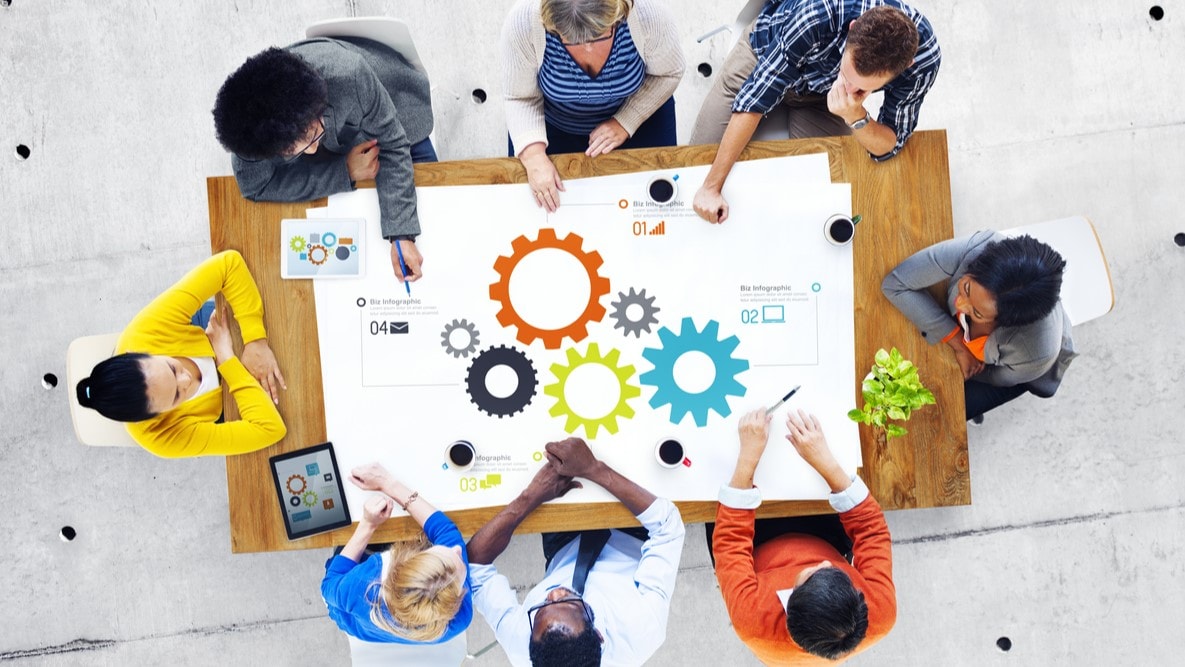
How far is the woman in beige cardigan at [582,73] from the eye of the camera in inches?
67.7

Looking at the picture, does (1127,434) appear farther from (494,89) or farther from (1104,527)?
(494,89)

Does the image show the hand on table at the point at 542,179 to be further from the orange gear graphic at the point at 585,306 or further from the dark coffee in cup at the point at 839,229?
the dark coffee in cup at the point at 839,229

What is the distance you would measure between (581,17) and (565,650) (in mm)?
1429

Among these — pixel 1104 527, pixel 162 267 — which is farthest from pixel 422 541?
pixel 1104 527

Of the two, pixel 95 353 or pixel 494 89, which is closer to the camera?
pixel 95 353

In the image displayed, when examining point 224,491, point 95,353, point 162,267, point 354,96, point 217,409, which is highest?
point 354,96

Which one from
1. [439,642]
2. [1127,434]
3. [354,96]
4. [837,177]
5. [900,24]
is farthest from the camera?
[1127,434]

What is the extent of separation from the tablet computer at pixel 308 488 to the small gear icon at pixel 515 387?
0.40m

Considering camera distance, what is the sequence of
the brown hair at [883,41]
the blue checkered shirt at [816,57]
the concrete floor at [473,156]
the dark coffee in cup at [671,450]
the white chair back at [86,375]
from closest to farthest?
the brown hair at [883,41]
the blue checkered shirt at [816,57]
the dark coffee in cup at [671,450]
the white chair back at [86,375]
the concrete floor at [473,156]

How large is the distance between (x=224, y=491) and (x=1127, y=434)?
3.09 metres

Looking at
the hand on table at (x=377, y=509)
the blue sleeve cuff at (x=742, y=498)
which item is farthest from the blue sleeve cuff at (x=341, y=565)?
the blue sleeve cuff at (x=742, y=498)

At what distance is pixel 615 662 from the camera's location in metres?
1.94

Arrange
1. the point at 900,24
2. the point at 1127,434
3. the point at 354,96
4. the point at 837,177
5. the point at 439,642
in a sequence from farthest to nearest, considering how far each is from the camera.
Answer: the point at 1127,434, the point at 439,642, the point at 837,177, the point at 354,96, the point at 900,24

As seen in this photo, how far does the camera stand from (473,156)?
268cm
